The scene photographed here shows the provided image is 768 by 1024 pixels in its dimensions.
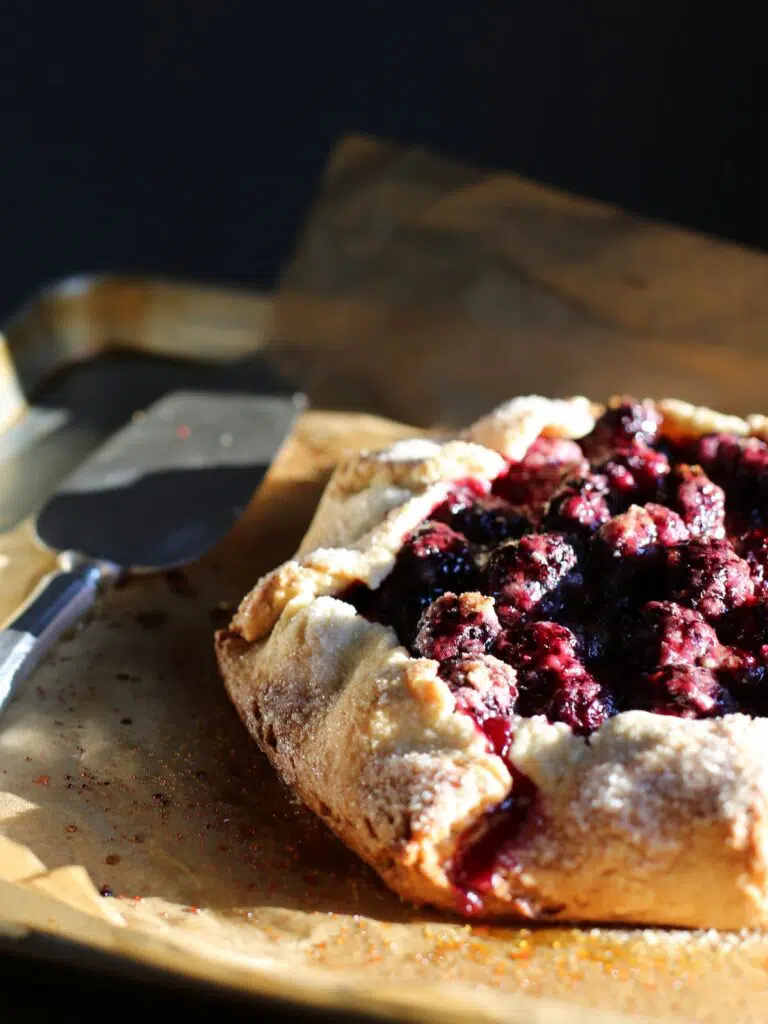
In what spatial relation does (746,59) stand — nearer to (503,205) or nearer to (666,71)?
(666,71)

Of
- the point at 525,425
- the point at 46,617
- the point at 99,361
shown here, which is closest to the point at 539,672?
the point at 525,425

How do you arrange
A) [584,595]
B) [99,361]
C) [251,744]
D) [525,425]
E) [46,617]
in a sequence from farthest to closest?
1. [99,361]
2. [525,425]
3. [46,617]
4. [251,744]
5. [584,595]

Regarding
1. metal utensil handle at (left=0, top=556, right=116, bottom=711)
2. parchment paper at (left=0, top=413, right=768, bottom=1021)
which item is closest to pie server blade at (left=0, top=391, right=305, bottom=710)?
metal utensil handle at (left=0, top=556, right=116, bottom=711)

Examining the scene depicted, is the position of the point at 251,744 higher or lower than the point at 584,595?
lower

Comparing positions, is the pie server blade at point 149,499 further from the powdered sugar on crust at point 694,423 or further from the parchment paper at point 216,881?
the powdered sugar on crust at point 694,423

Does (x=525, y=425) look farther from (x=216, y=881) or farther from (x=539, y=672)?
(x=216, y=881)

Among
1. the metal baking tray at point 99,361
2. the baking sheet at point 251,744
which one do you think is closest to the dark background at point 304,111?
the baking sheet at point 251,744
